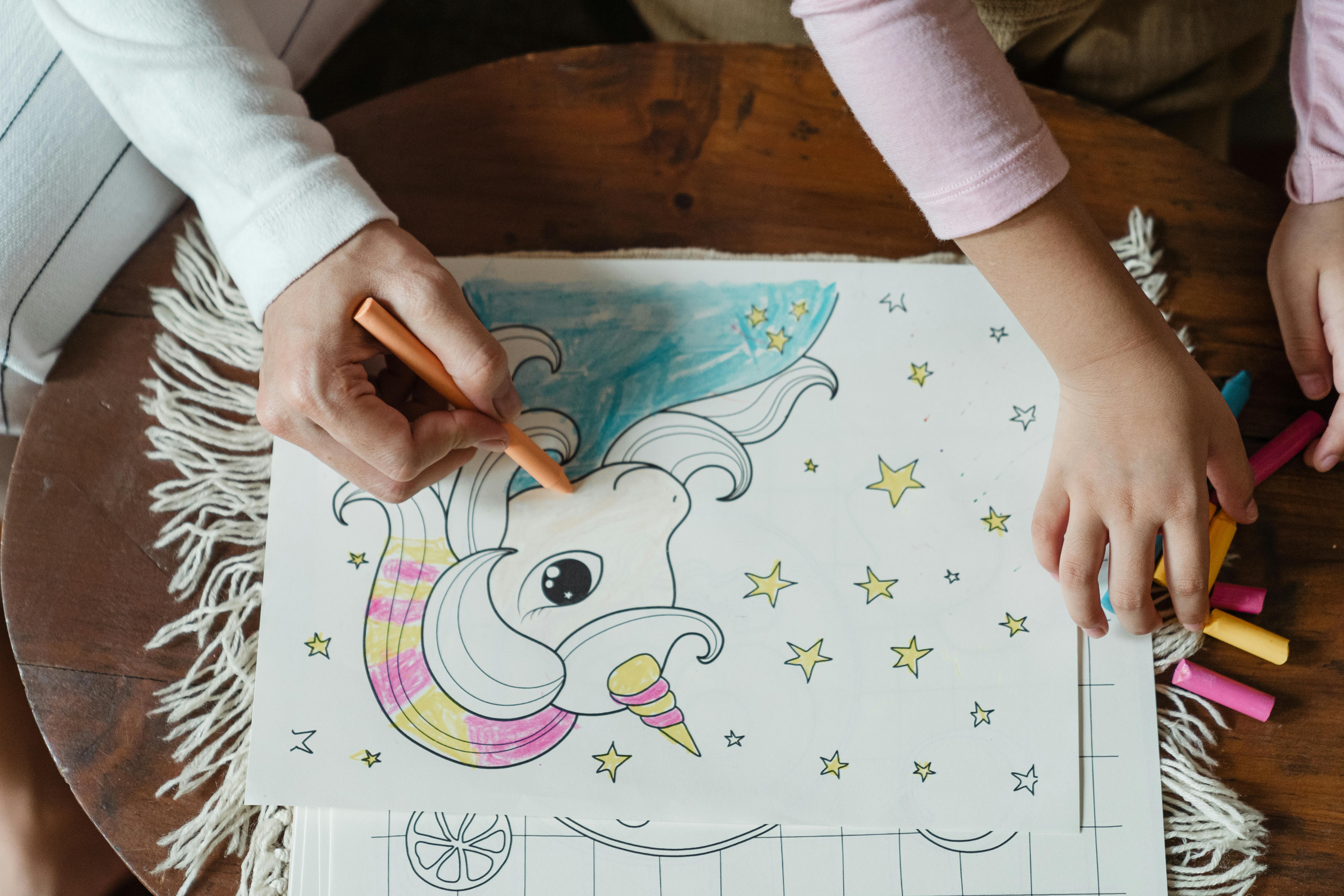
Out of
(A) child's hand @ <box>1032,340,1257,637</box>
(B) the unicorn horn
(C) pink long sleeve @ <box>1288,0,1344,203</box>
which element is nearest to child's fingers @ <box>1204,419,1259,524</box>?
(A) child's hand @ <box>1032,340,1257,637</box>

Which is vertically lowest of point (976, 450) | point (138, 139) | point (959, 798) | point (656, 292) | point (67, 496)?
point (959, 798)

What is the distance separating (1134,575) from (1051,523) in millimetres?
48

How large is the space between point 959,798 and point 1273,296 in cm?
35

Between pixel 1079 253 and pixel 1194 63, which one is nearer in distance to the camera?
pixel 1079 253

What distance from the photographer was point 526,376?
52cm

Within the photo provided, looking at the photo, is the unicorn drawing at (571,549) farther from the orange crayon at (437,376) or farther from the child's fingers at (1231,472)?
the child's fingers at (1231,472)

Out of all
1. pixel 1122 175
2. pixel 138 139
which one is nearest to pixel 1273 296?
pixel 1122 175

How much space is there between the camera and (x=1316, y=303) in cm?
50

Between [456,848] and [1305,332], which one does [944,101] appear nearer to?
[1305,332]

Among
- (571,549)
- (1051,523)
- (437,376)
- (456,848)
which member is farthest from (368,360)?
(1051,523)

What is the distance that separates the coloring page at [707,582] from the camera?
18.6 inches

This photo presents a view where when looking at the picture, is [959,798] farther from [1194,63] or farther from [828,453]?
[1194,63]

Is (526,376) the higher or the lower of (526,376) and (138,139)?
the lower

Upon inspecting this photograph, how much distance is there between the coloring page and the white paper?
1 centimetres
